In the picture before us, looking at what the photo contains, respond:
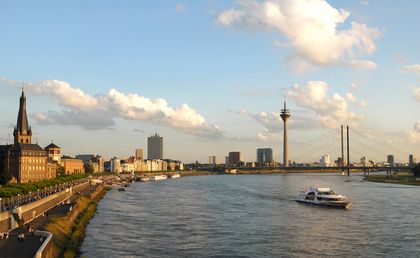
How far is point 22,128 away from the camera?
447 ft

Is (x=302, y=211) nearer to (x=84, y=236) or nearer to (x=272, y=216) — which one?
(x=272, y=216)

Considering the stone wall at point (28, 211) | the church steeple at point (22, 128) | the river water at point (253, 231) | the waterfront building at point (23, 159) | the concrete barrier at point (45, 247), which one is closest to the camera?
the concrete barrier at point (45, 247)

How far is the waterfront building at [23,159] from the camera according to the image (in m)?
119

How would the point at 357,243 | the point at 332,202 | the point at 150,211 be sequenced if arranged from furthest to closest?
the point at 332,202 → the point at 150,211 → the point at 357,243

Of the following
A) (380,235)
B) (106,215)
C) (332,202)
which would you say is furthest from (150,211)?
(380,235)

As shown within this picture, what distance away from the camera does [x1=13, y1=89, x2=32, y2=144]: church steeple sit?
5295 inches

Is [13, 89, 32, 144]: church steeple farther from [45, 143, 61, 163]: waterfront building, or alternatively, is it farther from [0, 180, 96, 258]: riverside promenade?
[0, 180, 96, 258]: riverside promenade

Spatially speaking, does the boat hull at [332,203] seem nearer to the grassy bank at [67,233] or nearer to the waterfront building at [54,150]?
the grassy bank at [67,233]

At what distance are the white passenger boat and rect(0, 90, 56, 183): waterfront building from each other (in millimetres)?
66257

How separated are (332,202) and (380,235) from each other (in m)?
31.8

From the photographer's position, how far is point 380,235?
1826 inches

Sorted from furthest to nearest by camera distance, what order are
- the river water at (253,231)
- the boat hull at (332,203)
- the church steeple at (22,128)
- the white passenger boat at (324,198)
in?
1. the church steeple at (22,128)
2. the white passenger boat at (324,198)
3. the boat hull at (332,203)
4. the river water at (253,231)

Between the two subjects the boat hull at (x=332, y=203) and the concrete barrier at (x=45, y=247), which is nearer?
the concrete barrier at (x=45, y=247)

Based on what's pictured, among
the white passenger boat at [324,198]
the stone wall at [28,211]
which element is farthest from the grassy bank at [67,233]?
the white passenger boat at [324,198]
